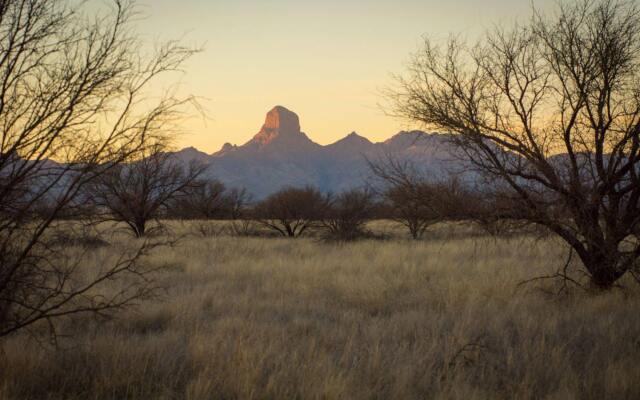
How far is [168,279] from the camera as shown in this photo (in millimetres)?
8859

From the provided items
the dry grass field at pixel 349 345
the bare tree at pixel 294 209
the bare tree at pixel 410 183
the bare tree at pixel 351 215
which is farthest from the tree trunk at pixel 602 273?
the bare tree at pixel 294 209

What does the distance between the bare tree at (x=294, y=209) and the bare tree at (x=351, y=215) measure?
46.7 inches

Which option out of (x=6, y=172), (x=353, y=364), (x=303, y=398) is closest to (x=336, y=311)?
(x=353, y=364)

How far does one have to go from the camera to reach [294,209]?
22.4 metres

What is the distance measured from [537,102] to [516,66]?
28.2 inches

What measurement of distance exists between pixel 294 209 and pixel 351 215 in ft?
13.0

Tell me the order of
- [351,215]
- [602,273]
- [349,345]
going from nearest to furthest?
1. [349,345]
2. [602,273]
3. [351,215]

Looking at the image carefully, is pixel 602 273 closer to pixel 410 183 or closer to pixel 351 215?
pixel 410 183

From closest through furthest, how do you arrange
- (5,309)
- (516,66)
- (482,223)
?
(5,309)
(482,223)
(516,66)

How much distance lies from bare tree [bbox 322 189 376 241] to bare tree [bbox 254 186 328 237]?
119cm

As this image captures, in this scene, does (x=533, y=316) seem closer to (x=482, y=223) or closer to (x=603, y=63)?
(x=482, y=223)

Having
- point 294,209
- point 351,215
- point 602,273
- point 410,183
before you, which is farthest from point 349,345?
point 294,209

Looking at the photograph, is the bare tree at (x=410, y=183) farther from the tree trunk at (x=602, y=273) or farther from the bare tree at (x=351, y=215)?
the bare tree at (x=351, y=215)

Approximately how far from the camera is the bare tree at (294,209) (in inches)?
856
